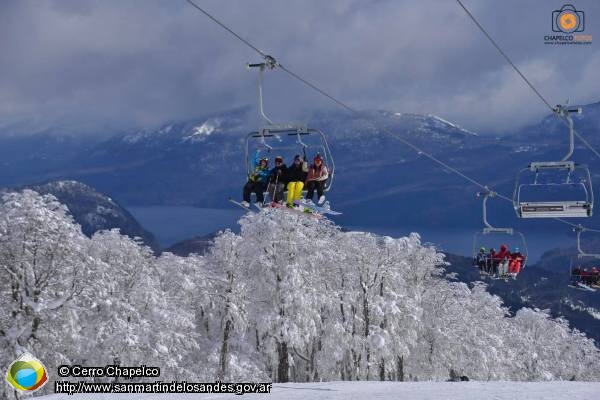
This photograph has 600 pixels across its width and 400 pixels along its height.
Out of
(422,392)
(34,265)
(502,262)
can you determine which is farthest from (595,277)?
(34,265)

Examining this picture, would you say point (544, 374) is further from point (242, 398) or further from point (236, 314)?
point (242, 398)

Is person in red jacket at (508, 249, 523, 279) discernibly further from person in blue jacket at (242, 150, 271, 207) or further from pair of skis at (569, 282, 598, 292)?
person in blue jacket at (242, 150, 271, 207)

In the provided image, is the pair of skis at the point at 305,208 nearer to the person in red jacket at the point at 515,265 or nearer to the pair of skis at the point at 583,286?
the person in red jacket at the point at 515,265

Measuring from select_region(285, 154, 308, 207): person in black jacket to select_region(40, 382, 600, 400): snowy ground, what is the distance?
609cm

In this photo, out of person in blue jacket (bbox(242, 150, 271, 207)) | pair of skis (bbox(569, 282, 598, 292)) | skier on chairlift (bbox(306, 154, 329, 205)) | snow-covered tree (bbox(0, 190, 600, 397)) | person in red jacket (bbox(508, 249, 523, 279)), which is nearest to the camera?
person in blue jacket (bbox(242, 150, 271, 207))

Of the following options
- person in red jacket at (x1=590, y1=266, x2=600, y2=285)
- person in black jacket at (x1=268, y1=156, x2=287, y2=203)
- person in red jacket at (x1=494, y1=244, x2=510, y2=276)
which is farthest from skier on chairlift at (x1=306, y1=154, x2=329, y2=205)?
person in red jacket at (x1=590, y1=266, x2=600, y2=285)

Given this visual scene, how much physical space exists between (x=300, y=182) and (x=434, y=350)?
3630 cm

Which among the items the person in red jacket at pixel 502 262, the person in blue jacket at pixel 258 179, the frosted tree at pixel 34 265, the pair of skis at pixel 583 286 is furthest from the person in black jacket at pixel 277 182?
the pair of skis at pixel 583 286

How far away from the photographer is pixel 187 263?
60.4 m

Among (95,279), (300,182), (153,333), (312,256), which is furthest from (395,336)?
(300,182)

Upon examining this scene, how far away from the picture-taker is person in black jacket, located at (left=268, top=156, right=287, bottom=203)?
25.6 meters

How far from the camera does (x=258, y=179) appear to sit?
25656 mm

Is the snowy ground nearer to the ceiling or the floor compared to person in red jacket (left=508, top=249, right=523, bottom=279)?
nearer to the floor

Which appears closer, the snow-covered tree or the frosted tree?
the frosted tree
